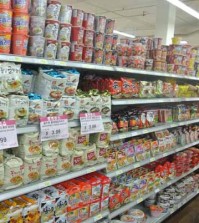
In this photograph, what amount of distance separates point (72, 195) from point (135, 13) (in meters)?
7.71

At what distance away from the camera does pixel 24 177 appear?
177cm

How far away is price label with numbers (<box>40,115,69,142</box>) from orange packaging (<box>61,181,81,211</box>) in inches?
17.5

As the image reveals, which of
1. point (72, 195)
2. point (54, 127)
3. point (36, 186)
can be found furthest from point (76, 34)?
point (72, 195)

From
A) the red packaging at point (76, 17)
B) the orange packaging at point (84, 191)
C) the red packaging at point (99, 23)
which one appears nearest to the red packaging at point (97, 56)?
the red packaging at point (99, 23)

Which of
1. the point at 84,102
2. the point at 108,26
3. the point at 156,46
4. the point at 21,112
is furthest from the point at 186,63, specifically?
the point at 21,112

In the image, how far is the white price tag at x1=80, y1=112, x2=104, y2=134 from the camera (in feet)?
6.77

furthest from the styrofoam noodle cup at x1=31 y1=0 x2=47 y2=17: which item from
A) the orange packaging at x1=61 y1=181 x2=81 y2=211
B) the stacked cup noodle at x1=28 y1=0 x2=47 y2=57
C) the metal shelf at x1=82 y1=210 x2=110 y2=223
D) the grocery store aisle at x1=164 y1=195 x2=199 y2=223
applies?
the grocery store aisle at x1=164 y1=195 x2=199 y2=223

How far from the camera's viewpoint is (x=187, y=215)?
356 centimetres

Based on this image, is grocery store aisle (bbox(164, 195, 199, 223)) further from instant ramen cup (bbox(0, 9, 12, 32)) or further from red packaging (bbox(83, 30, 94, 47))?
instant ramen cup (bbox(0, 9, 12, 32))

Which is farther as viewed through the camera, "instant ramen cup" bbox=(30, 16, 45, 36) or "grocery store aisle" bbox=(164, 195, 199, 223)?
"grocery store aisle" bbox=(164, 195, 199, 223)

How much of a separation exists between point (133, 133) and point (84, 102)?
0.83 m

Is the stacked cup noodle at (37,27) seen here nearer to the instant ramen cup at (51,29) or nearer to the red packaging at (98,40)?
the instant ramen cup at (51,29)

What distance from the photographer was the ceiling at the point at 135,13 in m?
7.52

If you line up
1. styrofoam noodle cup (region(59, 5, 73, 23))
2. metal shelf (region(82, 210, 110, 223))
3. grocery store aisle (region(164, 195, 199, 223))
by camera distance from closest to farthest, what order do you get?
styrofoam noodle cup (region(59, 5, 73, 23)) < metal shelf (region(82, 210, 110, 223)) < grocery store aisle (region(164, 195, 199, 223))
